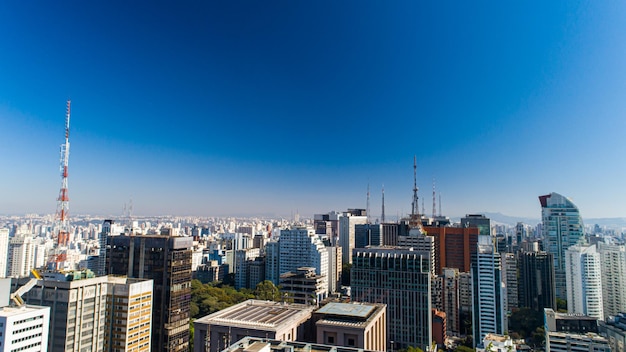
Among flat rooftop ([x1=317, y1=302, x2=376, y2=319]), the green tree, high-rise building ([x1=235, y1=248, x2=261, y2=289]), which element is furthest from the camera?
high-rise building ([x1=235, y1=248, x2=261, y2=289])

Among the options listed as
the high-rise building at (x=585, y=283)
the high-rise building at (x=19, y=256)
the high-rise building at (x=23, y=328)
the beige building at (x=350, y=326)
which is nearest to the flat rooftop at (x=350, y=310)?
the beige building at (x=350, y=326)

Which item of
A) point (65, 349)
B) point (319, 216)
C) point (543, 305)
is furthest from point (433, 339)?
point (319, 216)

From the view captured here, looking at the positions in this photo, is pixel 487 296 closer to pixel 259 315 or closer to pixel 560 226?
pixel 259 315

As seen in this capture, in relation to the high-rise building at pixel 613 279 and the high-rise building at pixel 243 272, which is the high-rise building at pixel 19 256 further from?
the high-rise building at pixel 613 279

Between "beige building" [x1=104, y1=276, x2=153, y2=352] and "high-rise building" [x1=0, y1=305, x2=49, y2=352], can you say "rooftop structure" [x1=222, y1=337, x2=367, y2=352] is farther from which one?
"beige building" [x1=104, y1=276, x2=153, y2=352]

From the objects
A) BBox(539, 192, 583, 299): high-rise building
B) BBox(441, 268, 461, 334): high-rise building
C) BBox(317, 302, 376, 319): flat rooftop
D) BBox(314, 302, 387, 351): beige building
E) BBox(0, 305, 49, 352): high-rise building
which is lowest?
BBox(441, 268, 461, 334): high-rise building

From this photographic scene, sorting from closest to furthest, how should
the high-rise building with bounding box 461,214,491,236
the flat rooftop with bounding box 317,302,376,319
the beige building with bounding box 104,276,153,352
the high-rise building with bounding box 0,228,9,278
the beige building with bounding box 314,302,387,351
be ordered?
the beige building with bounding box 314,302,387,351 → the beige building with bounding box 104,276,153,352 → the flat rooftop with bounding box 317,302,376,319 → the high-rise building with bounding box 0,228,9,278 → the high-rise building with bounding box 461,214,491,236

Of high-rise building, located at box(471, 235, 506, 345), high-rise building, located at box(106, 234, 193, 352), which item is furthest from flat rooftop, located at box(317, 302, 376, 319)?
high-rise building, located at box(471, 235, 506, 345)

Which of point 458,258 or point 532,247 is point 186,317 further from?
point 532,247
